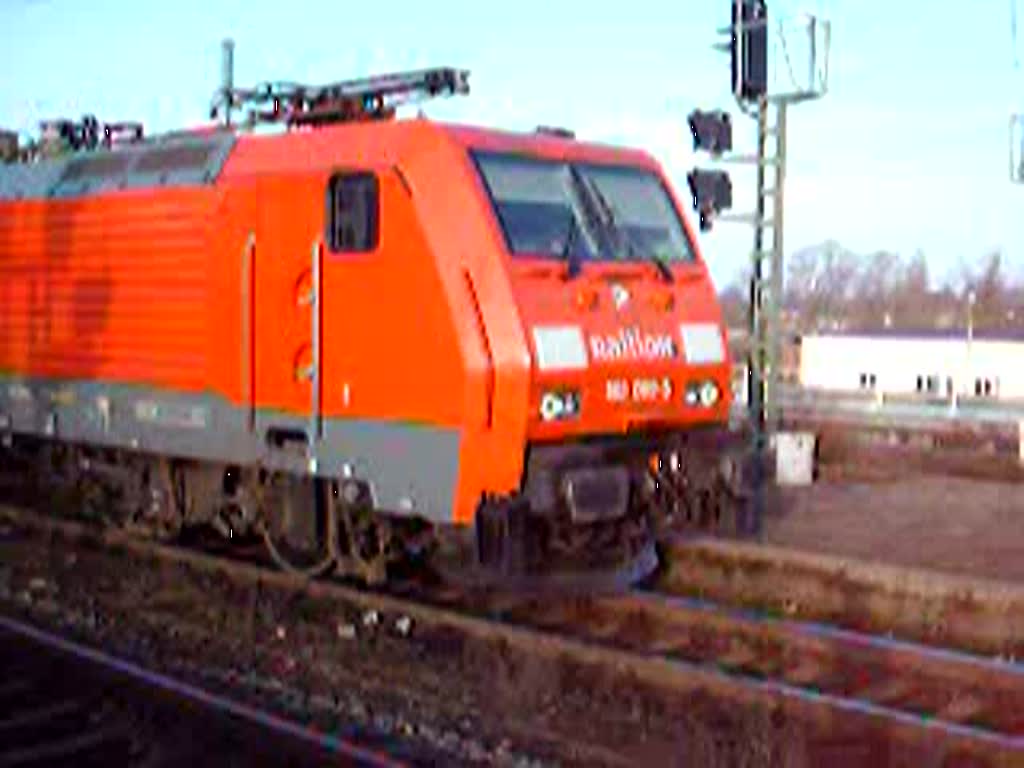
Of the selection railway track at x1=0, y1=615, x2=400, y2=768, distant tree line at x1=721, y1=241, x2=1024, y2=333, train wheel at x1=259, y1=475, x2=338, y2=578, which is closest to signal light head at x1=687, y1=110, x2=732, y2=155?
train wheel at x1=259, y1=475, x2=338, y2=578

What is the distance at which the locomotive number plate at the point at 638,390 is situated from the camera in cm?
914

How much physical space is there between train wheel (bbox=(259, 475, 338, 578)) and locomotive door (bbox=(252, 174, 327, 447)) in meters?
0.40

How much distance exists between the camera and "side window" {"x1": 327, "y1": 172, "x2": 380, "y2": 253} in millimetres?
9203

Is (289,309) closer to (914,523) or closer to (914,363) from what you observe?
(914,523)

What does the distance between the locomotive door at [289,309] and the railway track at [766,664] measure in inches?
54.4

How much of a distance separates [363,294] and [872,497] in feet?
26.4

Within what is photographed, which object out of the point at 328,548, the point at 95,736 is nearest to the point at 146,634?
the point at 328,548

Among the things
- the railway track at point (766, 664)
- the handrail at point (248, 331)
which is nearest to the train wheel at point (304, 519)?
the railway track at point (766, 664)

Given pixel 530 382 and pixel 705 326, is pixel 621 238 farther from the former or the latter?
pixel 530 382

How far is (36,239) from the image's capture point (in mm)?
12648

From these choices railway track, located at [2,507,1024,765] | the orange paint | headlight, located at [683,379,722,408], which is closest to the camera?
railway track, located at [2,507,1024,765]

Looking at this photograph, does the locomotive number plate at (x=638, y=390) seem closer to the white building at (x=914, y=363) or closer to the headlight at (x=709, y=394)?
the headlight at (x=709, y=394)

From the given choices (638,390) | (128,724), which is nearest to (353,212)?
(638,390)

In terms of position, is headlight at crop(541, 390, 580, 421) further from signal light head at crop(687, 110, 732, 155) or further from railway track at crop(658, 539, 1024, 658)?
signal light head at crop(687, 110, 732, 155)
